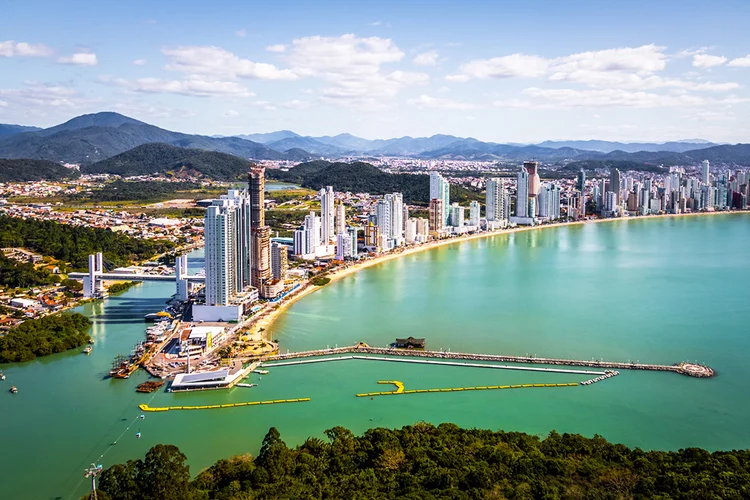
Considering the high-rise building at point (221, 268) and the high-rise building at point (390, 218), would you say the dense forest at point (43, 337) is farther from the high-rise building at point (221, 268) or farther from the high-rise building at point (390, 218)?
the high-rise building at point (390, 218)

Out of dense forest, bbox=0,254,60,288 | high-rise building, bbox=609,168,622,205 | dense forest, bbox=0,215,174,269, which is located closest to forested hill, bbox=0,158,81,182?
dense forest, bbox=0,215,174,269

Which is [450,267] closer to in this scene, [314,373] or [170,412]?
[314,373]

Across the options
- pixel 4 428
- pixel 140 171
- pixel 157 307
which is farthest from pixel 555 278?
pixel 140 171

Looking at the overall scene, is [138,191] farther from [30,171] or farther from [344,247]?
[344,247]

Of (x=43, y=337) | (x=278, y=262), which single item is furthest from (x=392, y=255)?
(x=43, y=337)

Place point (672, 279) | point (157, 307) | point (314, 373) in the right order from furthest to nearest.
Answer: point (672, 279) < point (157, 307) < point (314, 373)

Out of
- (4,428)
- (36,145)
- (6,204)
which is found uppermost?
(36,145)

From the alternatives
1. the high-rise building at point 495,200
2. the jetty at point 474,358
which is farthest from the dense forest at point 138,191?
the jetty at point 474,358
